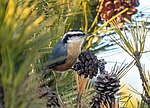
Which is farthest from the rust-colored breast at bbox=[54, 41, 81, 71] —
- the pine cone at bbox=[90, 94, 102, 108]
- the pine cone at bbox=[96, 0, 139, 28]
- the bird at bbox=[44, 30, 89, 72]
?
the pine cone at bbox=[96, 0, 139, 28]

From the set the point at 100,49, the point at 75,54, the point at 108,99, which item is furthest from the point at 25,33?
the point at 100,49

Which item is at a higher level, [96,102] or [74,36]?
[74,36]

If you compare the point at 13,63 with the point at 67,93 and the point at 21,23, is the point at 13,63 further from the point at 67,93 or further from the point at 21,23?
the point at 67,93

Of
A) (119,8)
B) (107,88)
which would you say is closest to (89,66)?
(107,88)

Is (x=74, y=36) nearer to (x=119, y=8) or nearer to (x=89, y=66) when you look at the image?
(x=89, y=66)

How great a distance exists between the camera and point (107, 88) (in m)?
0.78

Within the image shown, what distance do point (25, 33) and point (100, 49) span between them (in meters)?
0.76

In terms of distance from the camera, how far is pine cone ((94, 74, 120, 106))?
77 cm

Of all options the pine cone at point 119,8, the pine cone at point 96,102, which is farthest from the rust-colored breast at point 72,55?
the pine cone at point 119,8

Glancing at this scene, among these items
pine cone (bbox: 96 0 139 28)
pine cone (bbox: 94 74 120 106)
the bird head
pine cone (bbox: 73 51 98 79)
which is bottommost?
pine cone (bbox: 94 74 120 106)

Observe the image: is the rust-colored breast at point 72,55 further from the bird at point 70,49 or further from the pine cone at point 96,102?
the pine cone at point 96,102

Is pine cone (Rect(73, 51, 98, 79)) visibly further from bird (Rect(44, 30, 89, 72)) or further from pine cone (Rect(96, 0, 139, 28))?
pine cone (Rect(96, 0, 139, 28))

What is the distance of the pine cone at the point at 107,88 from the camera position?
0.77 metres

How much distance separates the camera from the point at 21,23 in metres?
0.37
